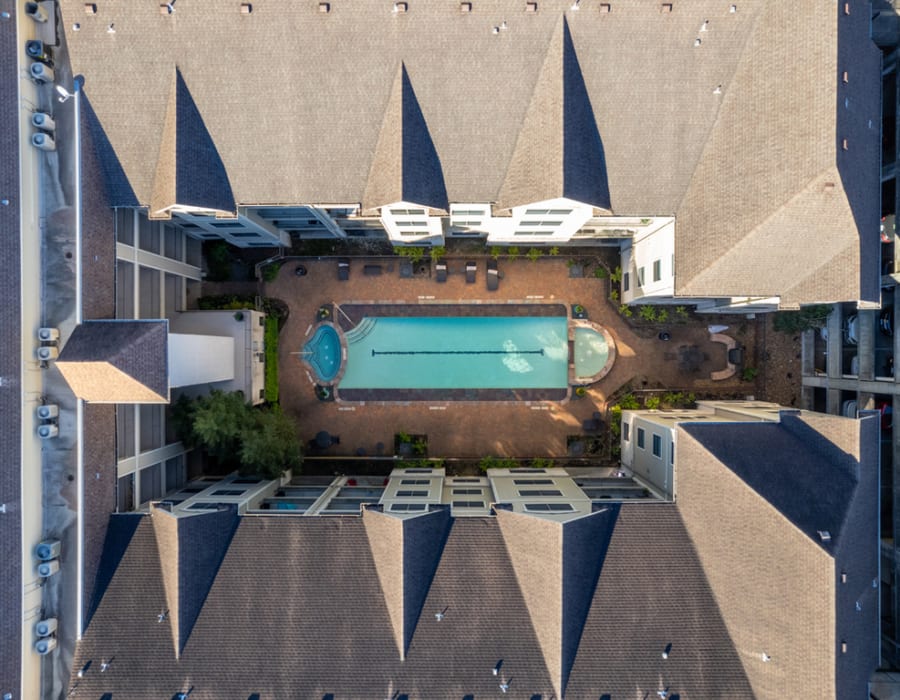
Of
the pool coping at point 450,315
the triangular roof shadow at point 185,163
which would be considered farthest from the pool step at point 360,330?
the triangular roof shadow at point 185,163

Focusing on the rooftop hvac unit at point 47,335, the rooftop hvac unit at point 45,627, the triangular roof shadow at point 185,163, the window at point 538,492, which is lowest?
the rooftop hvac unit at point 45,627

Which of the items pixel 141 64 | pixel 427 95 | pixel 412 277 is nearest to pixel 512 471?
pixel 412 277

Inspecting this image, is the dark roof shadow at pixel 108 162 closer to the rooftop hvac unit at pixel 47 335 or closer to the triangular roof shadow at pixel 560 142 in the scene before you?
the rooftop hvac unit at pixel 47 335

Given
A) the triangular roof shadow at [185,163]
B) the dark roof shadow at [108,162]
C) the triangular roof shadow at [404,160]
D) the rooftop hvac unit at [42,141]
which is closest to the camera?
the rooftop hvac unit at [42,141]

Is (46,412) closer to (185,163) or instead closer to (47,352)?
(47,352)

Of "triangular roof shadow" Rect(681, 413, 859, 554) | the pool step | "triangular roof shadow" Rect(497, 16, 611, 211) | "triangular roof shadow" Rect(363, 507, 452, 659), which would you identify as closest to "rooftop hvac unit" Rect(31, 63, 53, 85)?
the pool step

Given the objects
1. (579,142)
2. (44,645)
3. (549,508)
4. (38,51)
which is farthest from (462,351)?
(38,51)
